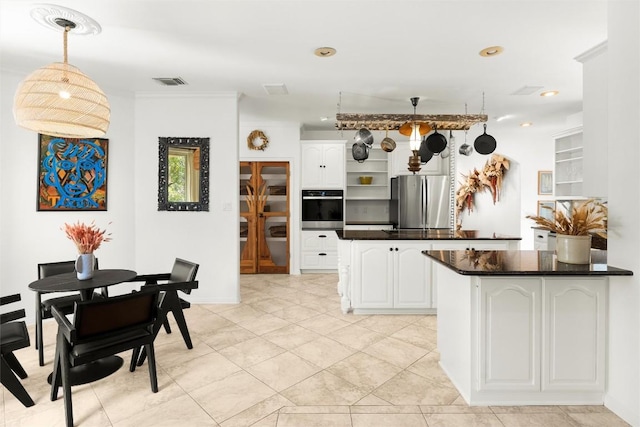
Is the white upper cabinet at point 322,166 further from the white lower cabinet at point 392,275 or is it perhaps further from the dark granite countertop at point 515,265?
the dark granite countertop at point 515,265

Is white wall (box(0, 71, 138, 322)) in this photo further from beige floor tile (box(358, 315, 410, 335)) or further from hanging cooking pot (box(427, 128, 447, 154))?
hanging cooking pot (box(427, 128, 447, 154))

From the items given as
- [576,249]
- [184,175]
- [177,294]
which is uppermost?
[184,175]

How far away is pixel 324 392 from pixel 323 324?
4.21ft

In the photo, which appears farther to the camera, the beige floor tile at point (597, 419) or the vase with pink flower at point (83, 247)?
the vase with pink flower at point (83, 247)

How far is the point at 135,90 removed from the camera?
13.6 ft

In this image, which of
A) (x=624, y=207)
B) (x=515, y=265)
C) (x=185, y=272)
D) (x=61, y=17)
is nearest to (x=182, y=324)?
(x=185, y=272)

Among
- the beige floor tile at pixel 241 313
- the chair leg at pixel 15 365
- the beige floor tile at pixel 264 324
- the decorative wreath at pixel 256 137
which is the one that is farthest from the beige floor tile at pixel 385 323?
the decorative wreath at pixel 256 137

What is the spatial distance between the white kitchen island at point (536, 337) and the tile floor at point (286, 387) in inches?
4.6

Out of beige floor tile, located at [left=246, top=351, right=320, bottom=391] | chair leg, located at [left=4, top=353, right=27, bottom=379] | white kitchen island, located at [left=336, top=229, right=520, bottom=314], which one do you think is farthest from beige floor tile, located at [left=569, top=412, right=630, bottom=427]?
chair leg, located at [left=4, top=353, right=27, bottom=379]

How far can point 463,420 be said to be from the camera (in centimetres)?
200

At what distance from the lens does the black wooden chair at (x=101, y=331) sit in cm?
193

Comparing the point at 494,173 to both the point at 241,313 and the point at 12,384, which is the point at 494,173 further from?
the point at 12,384

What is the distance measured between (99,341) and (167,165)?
104 inches

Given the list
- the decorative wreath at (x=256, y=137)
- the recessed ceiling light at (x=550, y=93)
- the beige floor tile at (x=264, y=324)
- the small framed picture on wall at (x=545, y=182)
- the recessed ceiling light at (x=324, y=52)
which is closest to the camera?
the recessed ceiling light at (x=324, y=52)
